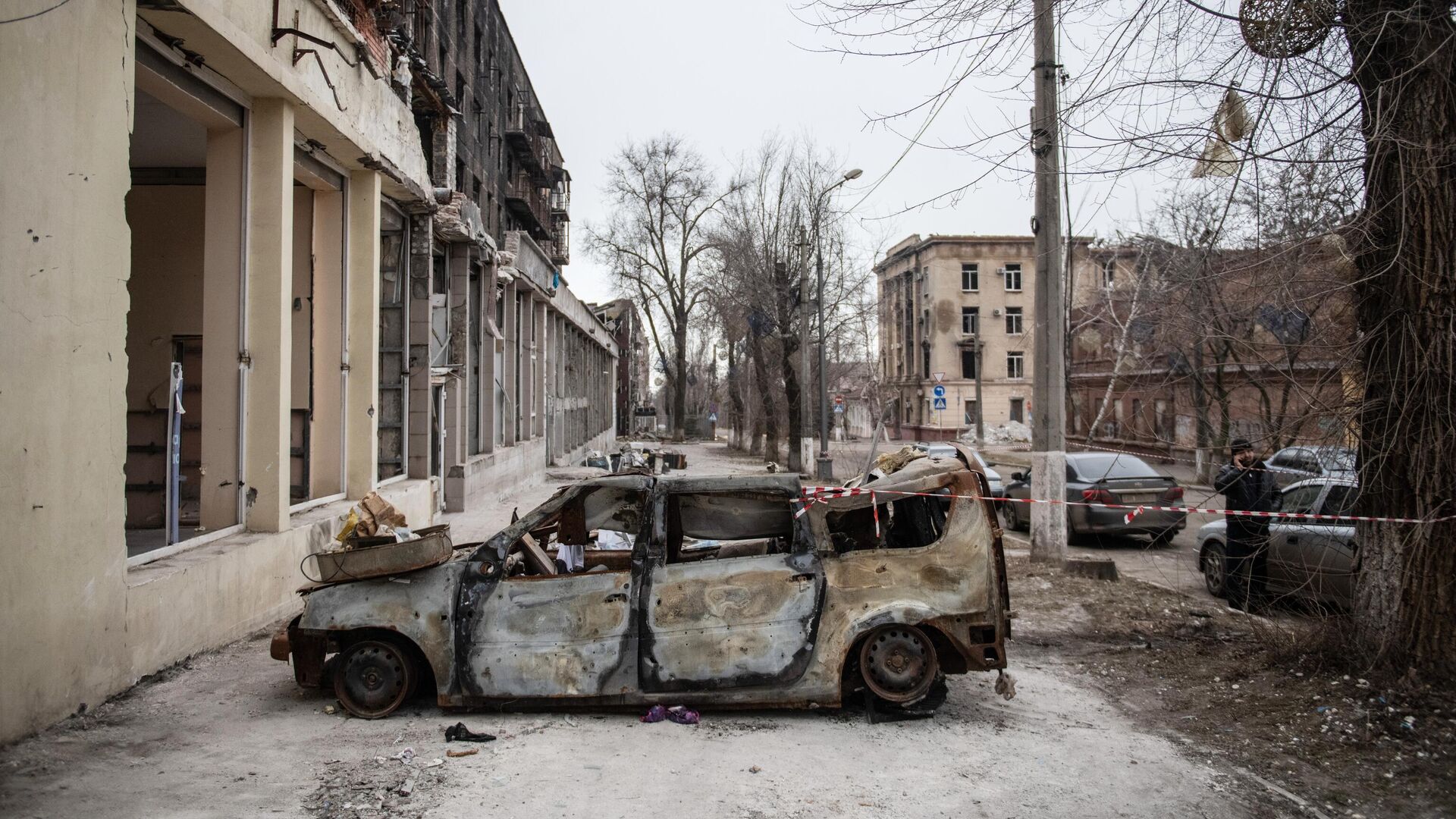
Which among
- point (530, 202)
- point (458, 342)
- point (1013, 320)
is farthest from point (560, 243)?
point (458, 342)

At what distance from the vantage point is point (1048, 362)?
11.2 metres

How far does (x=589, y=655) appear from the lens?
18.8 ft

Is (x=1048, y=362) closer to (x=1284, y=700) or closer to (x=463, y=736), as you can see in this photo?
(x=1284, y=700)

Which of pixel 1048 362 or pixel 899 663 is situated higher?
pixel 1048 362

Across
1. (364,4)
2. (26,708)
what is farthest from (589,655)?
(364,4)

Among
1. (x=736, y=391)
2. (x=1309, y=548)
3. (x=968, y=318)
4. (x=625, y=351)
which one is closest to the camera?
(x=1309, y=548)

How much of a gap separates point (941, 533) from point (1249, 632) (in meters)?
3.65

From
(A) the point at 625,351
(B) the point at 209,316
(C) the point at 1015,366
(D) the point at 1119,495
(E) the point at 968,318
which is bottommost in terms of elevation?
(D) the point at 1119,495

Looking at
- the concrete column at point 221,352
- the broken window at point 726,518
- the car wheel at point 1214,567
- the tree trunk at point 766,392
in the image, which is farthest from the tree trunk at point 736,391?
the broken window at point 726,518

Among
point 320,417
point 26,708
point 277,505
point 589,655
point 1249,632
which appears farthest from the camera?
point 320,417

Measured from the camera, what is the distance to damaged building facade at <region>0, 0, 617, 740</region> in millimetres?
5293

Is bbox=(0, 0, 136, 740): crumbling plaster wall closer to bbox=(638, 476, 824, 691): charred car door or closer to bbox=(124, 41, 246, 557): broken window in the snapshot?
bbox=(124, 41, 246, 557): broken window

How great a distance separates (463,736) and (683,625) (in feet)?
4.58

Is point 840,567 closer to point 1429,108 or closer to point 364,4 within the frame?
point 1429,108
